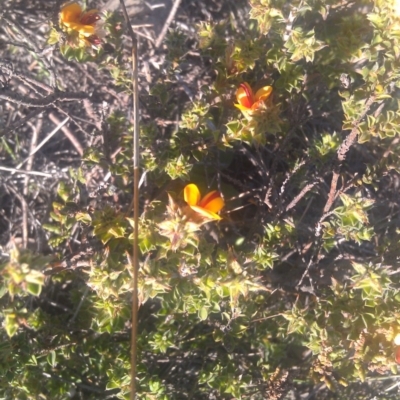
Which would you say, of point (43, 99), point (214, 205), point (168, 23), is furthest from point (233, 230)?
point (168, 23)

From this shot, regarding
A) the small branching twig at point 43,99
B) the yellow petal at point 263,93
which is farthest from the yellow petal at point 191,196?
the small branching twig at point 43,99

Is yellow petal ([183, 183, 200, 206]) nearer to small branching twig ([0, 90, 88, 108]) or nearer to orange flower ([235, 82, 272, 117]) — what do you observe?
orange flower ([235, 82, 272, 117])

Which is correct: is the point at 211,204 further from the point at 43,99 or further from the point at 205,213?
the point at 43,99

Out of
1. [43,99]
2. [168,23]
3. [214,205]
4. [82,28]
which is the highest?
[82,28]

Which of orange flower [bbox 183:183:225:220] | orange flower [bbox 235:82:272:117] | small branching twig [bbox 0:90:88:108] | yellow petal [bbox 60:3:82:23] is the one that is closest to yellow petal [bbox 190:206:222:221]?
orange flower [bbox 183:183:225:220]

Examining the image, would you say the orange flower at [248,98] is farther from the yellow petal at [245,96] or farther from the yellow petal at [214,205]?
the yellow petal at [214,205]
